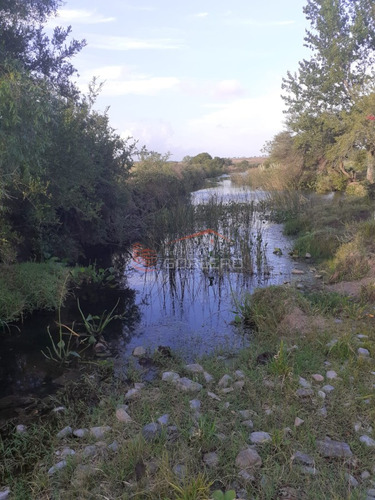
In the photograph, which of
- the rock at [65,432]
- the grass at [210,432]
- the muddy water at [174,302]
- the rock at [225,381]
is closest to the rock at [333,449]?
the grass at [210,432]

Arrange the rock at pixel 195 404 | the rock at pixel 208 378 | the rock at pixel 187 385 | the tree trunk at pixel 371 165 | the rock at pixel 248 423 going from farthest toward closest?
the tree trunk at pixel 371 165, the rock at pixel 208 378, the rock at pixel 187 385, the rock at pixel 195 404, the rock at pixel 248 423

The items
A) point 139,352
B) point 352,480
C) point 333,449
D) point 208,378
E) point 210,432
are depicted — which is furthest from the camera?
point 139,352

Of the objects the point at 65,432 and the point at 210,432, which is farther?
the point at 65,432

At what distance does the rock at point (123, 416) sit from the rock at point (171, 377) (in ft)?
2.29

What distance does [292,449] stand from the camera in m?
2.86

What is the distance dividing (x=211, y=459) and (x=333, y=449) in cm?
85

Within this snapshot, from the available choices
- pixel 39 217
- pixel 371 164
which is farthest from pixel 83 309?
pixel 371 164

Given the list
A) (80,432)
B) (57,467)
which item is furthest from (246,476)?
(80,432)

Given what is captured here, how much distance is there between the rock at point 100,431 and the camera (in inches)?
128

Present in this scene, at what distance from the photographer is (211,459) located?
2834 millimetres

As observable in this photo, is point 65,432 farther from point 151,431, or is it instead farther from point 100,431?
point 151,431

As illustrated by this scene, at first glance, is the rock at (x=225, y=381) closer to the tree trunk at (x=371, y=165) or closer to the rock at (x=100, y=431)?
the rock at (x=100, y=431)

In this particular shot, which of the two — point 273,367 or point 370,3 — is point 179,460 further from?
point 370,3

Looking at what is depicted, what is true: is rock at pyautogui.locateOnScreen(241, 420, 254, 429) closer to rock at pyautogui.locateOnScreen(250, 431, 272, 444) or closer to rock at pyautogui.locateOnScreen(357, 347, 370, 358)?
rock at pyautogui.locateOnScreen(250, 431, 272, 444)
